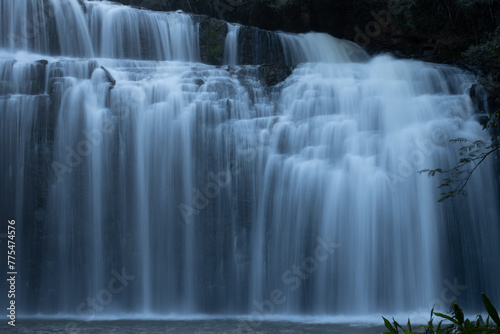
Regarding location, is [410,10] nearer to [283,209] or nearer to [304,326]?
[283,209]

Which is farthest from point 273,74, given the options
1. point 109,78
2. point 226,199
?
point 109,78

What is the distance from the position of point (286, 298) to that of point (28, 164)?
499cm

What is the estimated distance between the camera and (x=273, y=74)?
34.7 ft

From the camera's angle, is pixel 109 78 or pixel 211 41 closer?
pixel 109 78

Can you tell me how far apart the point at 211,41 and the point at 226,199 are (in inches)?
237

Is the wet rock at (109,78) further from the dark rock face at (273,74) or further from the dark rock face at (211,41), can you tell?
the dark rock face at (211,41)

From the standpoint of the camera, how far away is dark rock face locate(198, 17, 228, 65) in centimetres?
1323

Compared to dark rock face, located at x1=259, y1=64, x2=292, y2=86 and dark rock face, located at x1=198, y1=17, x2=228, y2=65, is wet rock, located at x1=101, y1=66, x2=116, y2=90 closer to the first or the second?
dark rock face, located at x1=259, y1=64, x2=292, y2=86

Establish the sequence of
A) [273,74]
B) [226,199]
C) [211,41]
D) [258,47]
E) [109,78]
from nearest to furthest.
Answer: [226,199] → [109,78] → [273,74] → [211,41] → [258,47]

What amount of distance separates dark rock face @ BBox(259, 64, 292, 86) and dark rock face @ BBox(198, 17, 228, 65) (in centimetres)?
298

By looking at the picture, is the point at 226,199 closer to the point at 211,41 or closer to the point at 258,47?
the point at 211,41

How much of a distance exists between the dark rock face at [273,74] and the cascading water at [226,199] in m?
0.66

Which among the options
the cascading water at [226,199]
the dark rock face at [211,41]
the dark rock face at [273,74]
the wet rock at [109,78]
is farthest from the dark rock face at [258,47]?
the wet rock at [109,78]

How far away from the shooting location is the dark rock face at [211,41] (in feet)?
43.4
